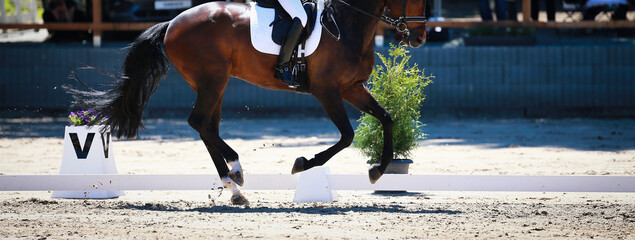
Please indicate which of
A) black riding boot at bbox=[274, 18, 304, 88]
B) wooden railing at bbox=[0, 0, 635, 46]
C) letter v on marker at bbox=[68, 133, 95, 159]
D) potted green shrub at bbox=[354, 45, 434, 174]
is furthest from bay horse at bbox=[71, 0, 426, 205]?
wooden railing at bbox=[0, 0, 635, 46]

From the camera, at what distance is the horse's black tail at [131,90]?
7656mm

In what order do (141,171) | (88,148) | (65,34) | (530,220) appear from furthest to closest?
1. (65,34)
2. (141,171)
3. (88,148)
4. (530,220)

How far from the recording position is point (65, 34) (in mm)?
17375

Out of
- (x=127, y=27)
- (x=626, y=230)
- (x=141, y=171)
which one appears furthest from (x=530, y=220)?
(x=127, y=27)

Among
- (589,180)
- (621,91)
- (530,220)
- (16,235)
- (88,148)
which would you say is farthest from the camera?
(621,91)

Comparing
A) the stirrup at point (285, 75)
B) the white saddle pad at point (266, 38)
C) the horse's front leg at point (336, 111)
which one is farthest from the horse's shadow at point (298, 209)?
the white saddle pad at point (266, 38)

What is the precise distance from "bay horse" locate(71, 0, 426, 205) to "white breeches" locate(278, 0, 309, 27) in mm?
244

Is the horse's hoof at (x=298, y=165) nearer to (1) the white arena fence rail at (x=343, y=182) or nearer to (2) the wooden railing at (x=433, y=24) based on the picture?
(1) the white arena fence rail at (x=343, y=182)

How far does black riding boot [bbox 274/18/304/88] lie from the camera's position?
23.8 ft

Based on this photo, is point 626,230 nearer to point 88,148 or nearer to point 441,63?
point 88,148

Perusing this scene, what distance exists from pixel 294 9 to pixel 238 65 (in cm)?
71

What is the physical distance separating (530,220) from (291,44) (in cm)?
246

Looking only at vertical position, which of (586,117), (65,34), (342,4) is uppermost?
(342,4)

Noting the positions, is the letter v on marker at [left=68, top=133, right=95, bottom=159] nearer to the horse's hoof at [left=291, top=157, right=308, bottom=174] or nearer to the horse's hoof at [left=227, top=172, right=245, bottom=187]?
the horse's hoof at [left=227, top=172, right=245, bottom=187]
